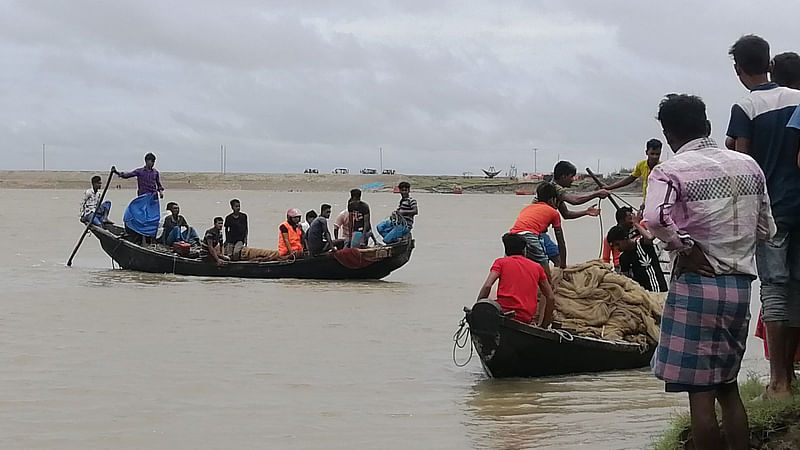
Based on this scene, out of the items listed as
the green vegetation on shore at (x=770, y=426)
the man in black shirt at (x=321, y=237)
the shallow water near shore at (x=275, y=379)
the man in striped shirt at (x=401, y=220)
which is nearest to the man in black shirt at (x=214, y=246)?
the shallow water near shore at (x=275, y=379)

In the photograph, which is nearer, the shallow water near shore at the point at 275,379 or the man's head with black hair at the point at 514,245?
the shallow water near shore at the point at 275,379

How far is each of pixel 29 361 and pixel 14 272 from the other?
11426 mm

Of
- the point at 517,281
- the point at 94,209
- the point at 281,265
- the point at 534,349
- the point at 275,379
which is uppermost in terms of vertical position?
the point at 94,209

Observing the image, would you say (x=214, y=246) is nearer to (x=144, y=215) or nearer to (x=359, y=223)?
(x=144, y=215)

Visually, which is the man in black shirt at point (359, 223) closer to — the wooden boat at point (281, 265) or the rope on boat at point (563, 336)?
the wooden boat at point (281, 265)

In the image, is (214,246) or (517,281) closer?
(517,281)

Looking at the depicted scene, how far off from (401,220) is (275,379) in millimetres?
8595

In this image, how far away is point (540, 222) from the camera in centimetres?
929

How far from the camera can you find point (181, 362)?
33.6ft

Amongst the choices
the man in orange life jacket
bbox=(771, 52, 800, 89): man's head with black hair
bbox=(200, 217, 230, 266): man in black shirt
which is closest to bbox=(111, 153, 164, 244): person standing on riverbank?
bbox=(200, 217, 230, 266): man in black shirt

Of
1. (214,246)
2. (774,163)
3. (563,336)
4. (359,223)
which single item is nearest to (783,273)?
(774,163)

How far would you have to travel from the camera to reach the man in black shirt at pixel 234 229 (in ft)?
61.8

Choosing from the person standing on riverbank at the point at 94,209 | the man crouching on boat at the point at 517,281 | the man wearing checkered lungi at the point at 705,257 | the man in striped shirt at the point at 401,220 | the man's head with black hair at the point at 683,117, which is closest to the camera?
the man wearing checkered lungi at the point at 705,257

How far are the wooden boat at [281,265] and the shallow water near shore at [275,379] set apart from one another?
1.02 feet
